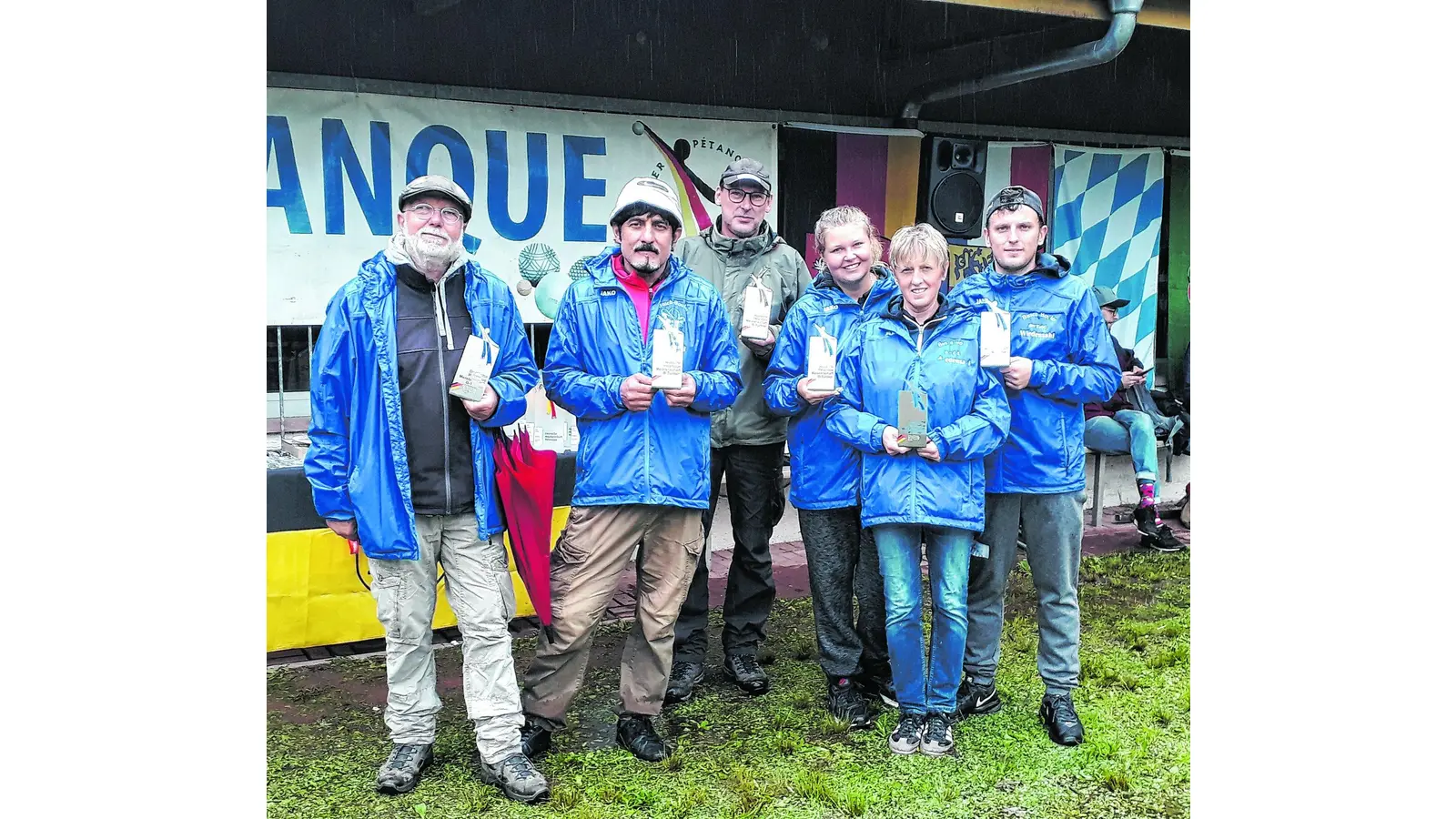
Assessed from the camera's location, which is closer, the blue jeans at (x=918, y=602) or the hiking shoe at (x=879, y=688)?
the blue jeans at (x=918, y=602)

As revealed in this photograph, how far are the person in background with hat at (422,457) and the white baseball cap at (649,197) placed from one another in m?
0.53

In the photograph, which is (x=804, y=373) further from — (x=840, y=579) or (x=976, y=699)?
(x=976, y=699)

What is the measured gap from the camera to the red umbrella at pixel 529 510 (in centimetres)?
376

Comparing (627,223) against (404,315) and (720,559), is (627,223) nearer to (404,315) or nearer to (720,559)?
(404,315)

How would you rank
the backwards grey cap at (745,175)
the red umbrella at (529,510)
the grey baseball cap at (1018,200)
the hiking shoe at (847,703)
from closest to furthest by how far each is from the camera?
the red umbrella at (529,510)
the grey baseball cap at (1018,200)
the hiking shoe at (847,703)
the backwards grey cap at (745,175)

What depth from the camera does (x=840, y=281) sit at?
14.2 feet

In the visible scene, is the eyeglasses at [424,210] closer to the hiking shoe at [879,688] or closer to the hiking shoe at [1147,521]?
the hiking shoe at [879,688]

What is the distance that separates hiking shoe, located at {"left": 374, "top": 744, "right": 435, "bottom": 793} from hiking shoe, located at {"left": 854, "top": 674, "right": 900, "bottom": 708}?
Result: 5.71 ft

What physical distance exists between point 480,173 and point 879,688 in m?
4.12

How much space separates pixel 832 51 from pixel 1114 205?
292 centimetres

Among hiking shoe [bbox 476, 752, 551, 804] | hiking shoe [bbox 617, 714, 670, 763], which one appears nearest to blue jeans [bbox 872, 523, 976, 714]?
hiking shoe [bbox 617, 714, 670, 763]

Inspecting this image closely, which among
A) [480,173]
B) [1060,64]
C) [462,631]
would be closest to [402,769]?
[462,631]

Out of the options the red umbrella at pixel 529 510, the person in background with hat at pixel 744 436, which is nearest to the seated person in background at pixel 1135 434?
the person in background with hat at pixel 744 436

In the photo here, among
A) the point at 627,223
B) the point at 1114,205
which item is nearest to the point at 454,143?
the point at 627,223
